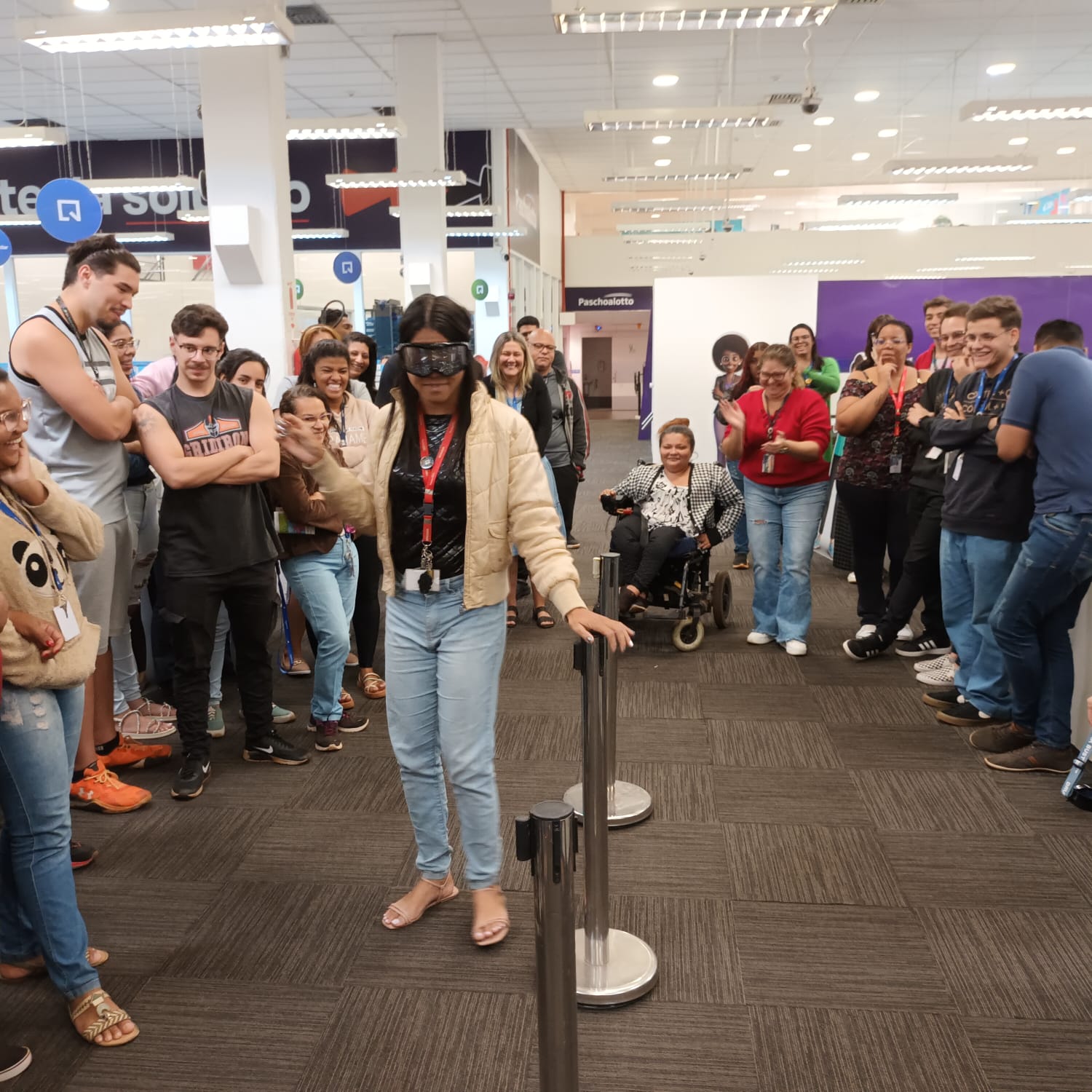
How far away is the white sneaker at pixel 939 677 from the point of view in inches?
163

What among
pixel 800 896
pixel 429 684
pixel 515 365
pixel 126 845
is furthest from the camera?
Answer: pixel 515 365

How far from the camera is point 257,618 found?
3195 mm

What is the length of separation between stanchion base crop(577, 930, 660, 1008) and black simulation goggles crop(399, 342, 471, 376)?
133 centimetres

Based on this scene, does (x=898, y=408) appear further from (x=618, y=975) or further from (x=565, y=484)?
(x=618, y=975)

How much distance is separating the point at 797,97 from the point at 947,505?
280 inches

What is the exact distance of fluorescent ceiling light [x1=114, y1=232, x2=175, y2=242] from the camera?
531 inches

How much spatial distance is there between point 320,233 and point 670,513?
9355 mm

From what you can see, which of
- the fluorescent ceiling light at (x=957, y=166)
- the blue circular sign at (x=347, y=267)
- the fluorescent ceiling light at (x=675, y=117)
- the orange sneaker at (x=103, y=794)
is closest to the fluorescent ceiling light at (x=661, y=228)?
the blue circular sign at (x=347, y=267)

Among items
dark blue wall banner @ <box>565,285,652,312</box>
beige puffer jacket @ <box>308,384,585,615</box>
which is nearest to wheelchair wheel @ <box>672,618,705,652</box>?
beige puffer jacket @ <box>308,384,585,615</box>

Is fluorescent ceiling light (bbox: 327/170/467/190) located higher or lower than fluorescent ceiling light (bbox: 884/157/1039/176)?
lower

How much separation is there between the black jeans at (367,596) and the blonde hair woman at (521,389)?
2.92 ft

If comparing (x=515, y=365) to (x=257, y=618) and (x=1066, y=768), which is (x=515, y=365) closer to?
(x=257, y=618)

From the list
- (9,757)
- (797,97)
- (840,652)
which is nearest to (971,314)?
(840,652)

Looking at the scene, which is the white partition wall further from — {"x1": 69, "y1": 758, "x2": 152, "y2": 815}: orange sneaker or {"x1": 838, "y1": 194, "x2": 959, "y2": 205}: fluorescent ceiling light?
{"x1": 69, "y1": 758, "x2": 152, "y2": 815}: orange sneaker
